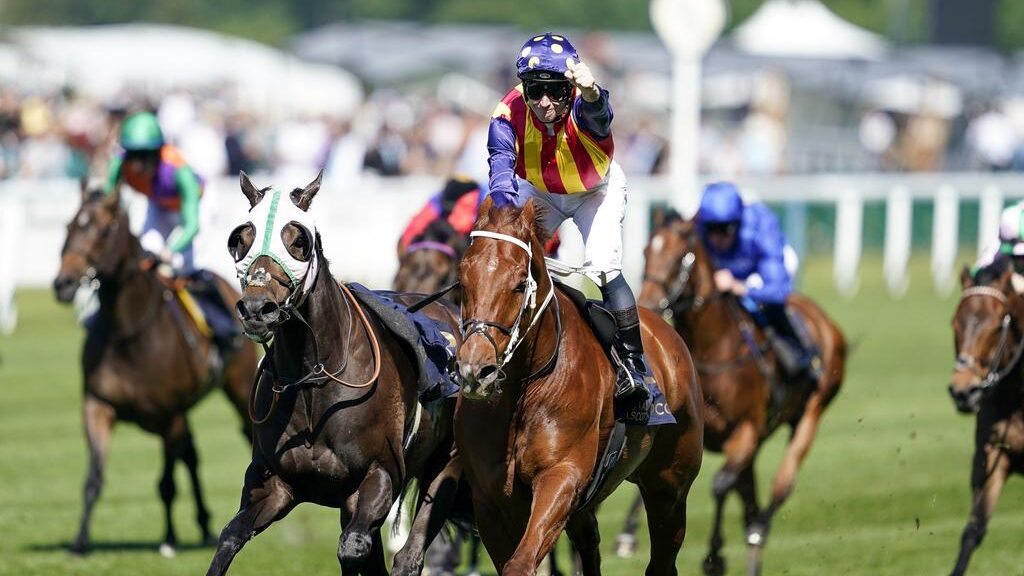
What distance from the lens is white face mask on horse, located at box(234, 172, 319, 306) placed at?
6738 millimetres

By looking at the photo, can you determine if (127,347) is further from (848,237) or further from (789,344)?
(848,237)

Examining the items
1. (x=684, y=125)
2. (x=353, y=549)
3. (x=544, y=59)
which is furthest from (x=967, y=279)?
(x=684, y=125)

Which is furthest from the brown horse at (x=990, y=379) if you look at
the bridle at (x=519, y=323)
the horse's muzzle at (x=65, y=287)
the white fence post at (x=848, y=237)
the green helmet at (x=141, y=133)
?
the white fence post at (x=848, y=237)

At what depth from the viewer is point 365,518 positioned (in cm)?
689

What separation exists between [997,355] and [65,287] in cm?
527

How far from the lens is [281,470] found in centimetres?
696

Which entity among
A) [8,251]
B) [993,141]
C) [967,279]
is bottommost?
[993,141]

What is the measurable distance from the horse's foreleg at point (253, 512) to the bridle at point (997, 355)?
3655mm

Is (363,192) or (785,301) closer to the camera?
(785,301)

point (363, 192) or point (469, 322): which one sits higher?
point (469, 322)

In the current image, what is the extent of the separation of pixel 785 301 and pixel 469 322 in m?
5.17

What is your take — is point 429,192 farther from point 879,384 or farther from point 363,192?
point 879,384

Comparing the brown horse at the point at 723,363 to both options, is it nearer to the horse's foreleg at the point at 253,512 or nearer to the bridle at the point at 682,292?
the bridle at the point at 682,292

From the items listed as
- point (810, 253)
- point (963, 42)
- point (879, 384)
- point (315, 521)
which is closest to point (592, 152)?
point (315, 521)
